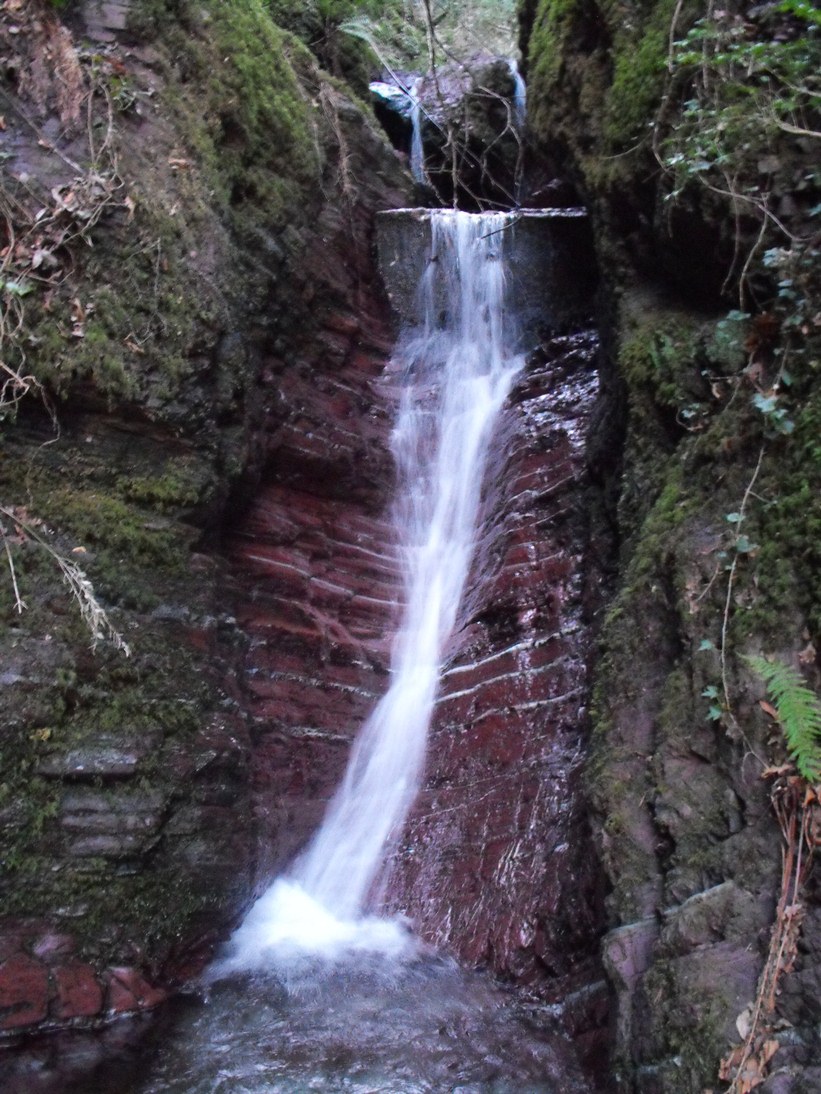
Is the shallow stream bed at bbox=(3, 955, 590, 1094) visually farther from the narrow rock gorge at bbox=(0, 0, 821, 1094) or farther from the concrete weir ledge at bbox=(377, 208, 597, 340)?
the concrete weir ledge at bbox=(377, 208, 597, 340)

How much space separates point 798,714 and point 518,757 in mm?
2642

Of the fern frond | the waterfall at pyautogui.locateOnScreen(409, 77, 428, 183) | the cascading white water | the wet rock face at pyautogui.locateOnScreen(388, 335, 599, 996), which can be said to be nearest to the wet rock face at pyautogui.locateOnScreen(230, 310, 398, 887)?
the cascading white water

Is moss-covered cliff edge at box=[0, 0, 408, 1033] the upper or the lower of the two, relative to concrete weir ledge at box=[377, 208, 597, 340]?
lower

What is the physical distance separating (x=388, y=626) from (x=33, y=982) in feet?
12.9

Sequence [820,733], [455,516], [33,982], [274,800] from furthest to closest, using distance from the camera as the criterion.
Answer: [455,516], [274,800], [33,982], [820,733]

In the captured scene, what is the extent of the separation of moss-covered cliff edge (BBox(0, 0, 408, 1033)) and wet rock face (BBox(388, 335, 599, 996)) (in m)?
1.33

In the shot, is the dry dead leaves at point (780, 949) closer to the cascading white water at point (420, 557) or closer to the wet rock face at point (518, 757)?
the wet rock face at point (518, 757)

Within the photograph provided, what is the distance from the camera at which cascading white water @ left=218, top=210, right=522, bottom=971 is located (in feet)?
17.9

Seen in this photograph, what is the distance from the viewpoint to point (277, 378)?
744 cm

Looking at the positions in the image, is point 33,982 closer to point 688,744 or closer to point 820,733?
point 688,744

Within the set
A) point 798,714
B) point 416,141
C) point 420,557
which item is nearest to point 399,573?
point 420,557

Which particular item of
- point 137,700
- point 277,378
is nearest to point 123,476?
point 137,700

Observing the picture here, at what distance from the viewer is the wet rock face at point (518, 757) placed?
188 inches

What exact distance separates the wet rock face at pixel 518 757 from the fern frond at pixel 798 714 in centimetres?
175
